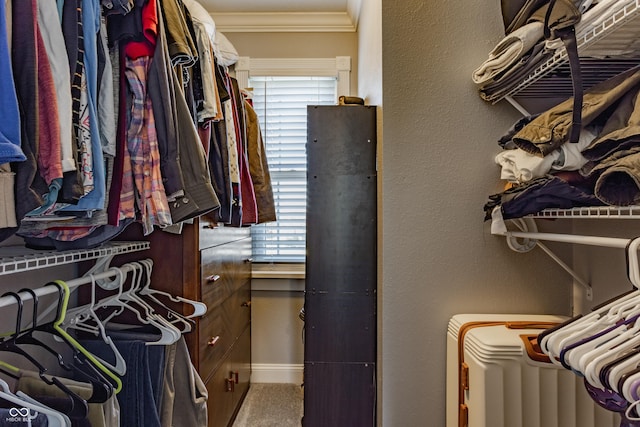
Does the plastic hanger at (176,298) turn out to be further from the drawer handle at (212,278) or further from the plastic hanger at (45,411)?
the plastic hanger at (45,411)

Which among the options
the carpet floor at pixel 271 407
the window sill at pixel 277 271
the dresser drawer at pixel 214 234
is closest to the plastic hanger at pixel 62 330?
the dresser drawer at pixel 214 234

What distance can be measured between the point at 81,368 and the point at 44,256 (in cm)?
30

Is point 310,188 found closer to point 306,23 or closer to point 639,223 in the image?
point 639,223

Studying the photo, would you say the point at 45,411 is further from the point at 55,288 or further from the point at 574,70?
the point at 574,70

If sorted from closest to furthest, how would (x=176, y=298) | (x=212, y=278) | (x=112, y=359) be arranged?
(x=112, y=359)
(x=176, y=298)
(x=212, y=278)

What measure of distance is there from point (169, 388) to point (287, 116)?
2.03m

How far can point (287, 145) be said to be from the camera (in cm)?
296

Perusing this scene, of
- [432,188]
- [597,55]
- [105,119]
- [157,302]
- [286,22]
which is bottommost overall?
[157,302]

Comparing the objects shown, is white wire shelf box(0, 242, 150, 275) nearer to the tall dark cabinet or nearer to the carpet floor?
the tall dark cabinet

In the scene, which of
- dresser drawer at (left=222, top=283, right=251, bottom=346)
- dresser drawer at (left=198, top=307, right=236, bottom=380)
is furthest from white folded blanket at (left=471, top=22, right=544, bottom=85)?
dresser drawer at (left=222, top=283, right=251, bottom=346)

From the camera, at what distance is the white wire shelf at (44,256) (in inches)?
35.6

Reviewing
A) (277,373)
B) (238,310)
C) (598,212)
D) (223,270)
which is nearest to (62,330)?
(223,270)

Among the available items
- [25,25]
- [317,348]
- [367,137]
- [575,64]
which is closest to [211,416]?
[317,348]

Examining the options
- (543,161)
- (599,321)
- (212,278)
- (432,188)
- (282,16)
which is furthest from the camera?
(282,16)
